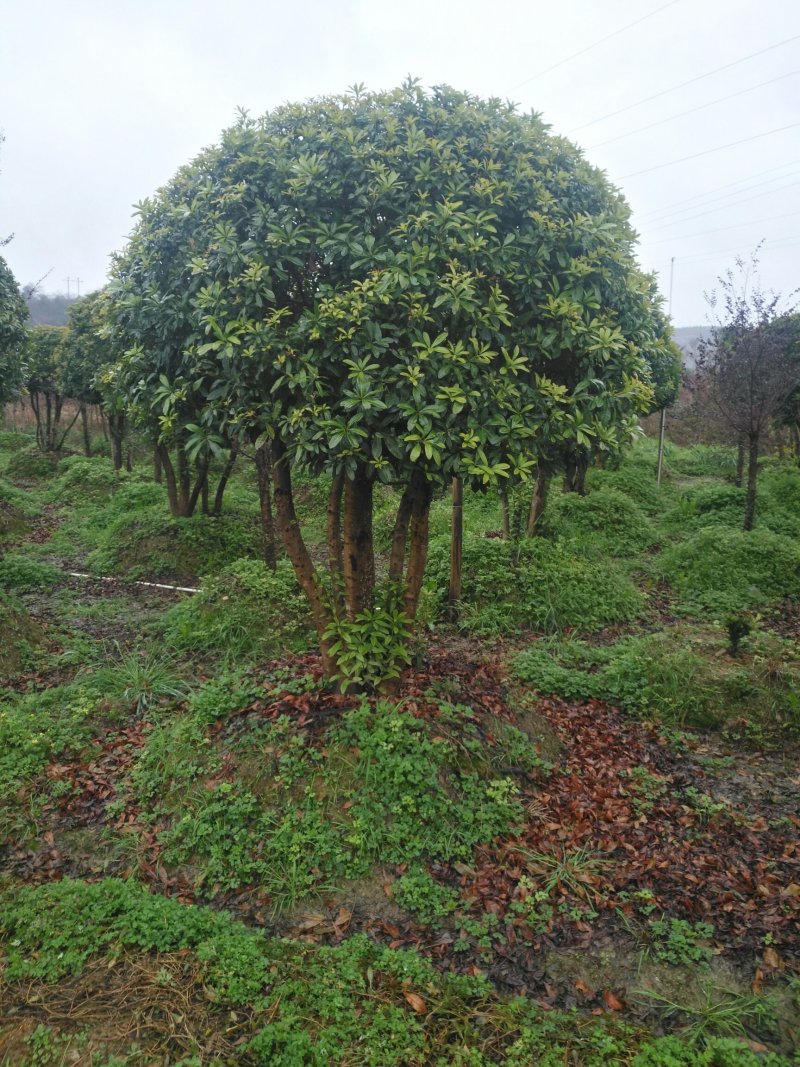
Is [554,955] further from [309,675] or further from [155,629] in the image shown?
[155,629]

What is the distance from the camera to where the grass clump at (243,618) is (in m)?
7.02

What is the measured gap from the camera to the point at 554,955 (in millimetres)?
3494

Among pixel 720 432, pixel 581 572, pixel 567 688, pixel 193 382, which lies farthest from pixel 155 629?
pixel 720 432

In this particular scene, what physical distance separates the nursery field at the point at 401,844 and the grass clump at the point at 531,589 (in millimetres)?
96

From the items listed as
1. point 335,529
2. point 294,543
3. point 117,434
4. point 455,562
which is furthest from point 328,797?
point 117,434

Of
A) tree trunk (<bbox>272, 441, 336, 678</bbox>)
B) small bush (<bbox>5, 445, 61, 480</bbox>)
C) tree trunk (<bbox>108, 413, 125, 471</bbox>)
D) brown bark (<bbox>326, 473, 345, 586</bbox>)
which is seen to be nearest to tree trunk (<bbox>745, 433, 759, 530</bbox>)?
brown bark (<bbox>326, 473, 345, 586</bbox>)

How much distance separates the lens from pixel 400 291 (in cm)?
388

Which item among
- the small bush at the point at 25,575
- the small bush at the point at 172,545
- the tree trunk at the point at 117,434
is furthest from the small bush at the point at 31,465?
the small bush at the point at 25,575

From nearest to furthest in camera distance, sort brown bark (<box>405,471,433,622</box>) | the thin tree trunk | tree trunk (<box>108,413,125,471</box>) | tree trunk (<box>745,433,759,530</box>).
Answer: brown bark (<box>405,471,433,622</box>), tree trunk (<box>745,433,759,530</box>), the thin tree trunk, tree trunk (<box>108,413,125,471</box>)

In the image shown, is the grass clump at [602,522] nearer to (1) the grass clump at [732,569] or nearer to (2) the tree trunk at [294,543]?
(1) the grass clump at [732,569]

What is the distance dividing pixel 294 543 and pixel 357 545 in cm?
47

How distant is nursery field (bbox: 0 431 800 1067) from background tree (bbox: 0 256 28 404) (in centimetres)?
437

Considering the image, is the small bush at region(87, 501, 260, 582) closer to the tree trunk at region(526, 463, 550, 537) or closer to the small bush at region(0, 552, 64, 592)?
the small bush at region(0, 552, 64, 592)

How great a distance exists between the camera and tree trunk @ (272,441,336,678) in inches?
192
